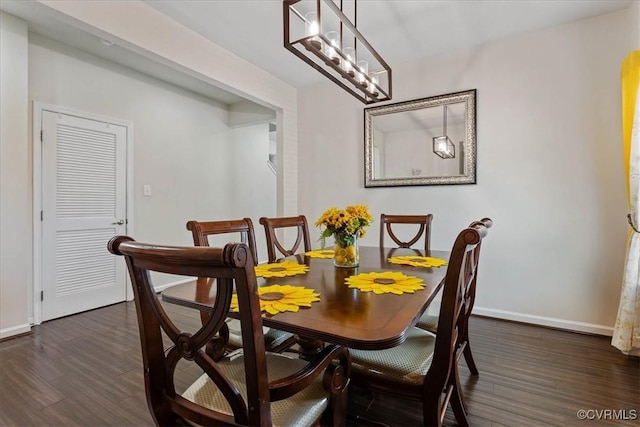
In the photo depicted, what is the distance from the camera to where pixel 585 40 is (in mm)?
2557

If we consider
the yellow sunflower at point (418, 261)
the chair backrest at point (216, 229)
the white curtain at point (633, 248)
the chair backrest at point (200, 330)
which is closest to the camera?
the chair backrest at point (200, 330)

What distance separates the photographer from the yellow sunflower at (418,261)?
1.75 m

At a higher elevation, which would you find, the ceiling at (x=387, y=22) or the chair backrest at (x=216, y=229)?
the ceiling at (x=387, y=22)

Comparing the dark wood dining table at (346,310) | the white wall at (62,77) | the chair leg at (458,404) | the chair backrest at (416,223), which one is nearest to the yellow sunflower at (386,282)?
the dark wood dining table at (346,310)

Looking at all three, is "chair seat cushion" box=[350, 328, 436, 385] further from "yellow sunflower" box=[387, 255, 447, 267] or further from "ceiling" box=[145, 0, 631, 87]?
"ceiling" box=[145, 0, 631, 87]

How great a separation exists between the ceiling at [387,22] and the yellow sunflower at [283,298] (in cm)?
222

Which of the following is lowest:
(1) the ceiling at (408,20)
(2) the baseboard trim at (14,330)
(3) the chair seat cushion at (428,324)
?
(2) the baseboard trim at (14,330)

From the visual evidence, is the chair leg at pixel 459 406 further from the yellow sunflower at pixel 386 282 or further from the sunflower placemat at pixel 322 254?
the sunflower placemat at pixel 322 254

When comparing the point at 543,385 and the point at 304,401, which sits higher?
the point at 304,401

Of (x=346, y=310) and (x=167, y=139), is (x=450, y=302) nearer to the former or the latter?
(x=346, y=310)

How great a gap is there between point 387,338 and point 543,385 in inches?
65.1

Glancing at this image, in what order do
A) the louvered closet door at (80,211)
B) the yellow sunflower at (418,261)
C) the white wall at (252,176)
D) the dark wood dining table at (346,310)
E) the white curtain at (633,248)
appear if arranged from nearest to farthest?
the dark wood dining table at (346,310)
the yellow sunflower at (418,261)
the white curtain at (633,248)
the louvered closet door at (80,211)
the white wall at (252,176)

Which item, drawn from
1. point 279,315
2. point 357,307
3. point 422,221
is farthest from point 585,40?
point 279,315

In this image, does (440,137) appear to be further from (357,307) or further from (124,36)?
(124,36)
